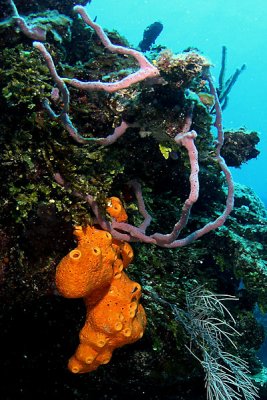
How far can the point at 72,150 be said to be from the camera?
7.82 ft

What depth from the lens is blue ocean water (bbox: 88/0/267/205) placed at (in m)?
82.9

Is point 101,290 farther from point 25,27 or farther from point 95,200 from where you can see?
point 25,27

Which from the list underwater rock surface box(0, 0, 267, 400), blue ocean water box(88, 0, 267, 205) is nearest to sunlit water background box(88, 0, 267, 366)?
blue ocean water box(88, 0, 267, 205)

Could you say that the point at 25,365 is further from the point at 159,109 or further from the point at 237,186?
the point at 237,186

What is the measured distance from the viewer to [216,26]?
293 ft

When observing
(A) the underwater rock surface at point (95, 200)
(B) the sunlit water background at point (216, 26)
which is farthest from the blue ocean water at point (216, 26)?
(A) the underwater rock surface at point (95, 200)

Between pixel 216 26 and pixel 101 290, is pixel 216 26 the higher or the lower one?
the higher one

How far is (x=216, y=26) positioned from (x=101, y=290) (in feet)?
338

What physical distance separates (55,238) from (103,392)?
2.23 m

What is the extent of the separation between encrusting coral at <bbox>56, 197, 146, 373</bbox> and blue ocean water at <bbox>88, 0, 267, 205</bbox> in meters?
82.7

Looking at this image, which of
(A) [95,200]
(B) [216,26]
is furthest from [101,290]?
(B) [216,26]

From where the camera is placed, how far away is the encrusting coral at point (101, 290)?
2.15 metres

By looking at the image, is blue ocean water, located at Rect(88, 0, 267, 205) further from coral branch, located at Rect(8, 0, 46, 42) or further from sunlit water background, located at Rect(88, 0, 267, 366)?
coral branch, located at Rect(8, 0, 46, 42)

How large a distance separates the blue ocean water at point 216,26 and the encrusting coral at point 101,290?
8265 centimetres
